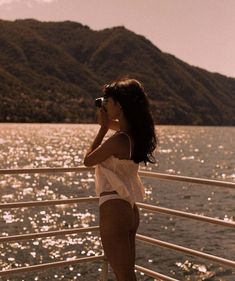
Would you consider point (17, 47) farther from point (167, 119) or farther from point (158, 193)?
point (158, 193)

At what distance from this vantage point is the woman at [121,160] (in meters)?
3.03

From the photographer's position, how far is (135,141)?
3090 millimetres

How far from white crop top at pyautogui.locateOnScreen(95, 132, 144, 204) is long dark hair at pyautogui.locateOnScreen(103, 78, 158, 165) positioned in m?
0.10

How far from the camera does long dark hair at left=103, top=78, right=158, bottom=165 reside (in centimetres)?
307

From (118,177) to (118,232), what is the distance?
34 cm

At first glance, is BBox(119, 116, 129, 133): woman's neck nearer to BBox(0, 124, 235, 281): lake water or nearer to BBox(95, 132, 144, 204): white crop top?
BBox(95, 132, 144, 204): white crop top

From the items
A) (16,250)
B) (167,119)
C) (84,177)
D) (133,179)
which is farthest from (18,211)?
(167,119)

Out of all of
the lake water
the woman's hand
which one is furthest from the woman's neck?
the lake water

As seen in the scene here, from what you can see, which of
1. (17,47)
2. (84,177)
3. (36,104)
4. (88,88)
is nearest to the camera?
(84,177)

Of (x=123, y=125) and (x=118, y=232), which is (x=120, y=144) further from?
(x=118, y=232)

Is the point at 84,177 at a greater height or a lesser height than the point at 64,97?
lesser

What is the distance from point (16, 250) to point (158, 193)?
22.2 metres

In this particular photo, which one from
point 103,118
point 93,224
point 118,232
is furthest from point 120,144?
point 93,224

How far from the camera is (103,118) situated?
10.5 ft
